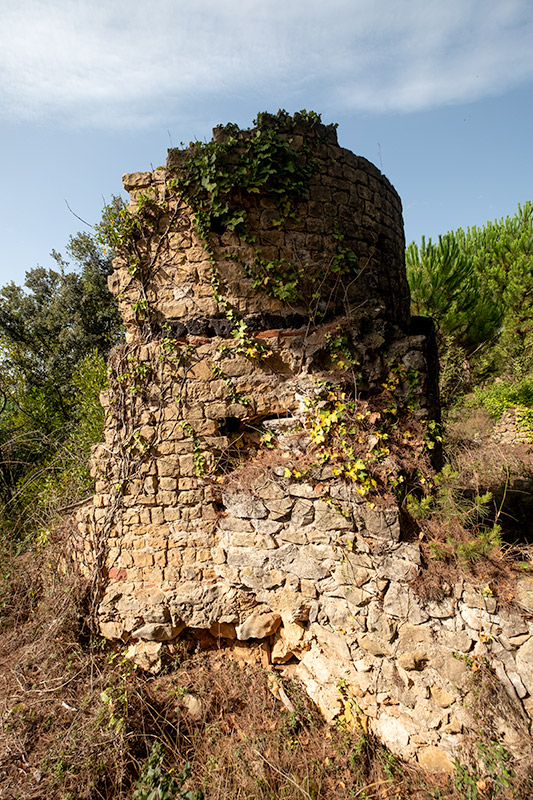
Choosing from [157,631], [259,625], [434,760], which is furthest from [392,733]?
[157,631]

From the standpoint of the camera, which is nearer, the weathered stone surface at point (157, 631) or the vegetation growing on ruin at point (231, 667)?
the vegetation growing on ruin at point (231, 667)

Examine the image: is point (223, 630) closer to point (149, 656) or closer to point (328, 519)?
point (149, 656)

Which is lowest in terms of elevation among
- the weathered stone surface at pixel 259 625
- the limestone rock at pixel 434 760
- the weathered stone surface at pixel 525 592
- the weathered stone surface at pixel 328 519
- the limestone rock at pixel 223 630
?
the limestone rock at pixel 434 760

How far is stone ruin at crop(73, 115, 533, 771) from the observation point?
324 cm

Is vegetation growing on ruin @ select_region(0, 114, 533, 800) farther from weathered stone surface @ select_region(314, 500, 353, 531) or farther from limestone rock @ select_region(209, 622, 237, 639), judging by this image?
weathered stone surface @ select_region(314, 500, 353, 531)

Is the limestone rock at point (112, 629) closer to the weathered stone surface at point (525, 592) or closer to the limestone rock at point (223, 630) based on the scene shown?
the limestone rock at point (223, 630)

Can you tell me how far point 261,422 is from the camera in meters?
3.82

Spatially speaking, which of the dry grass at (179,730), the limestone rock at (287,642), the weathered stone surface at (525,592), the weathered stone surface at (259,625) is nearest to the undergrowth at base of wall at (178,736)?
the dry grass at (179,730)

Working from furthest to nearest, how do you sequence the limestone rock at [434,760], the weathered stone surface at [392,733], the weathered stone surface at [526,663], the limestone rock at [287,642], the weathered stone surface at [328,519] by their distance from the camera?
the limestone rock at [287,642] < the weathered stone surface at [328,519] < the weathered stone surface at [392,733] < the limestone rock at [434,760] < the weathered stone surface at [526,663]

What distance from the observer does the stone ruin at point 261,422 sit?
10.6 ft

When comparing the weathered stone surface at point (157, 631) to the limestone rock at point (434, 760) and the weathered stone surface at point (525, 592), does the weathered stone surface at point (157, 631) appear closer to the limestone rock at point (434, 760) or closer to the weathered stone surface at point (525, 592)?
the limestone rock at point (434, 760)

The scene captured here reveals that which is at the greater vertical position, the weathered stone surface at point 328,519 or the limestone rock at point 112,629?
the weathered stone surface at point 328,519

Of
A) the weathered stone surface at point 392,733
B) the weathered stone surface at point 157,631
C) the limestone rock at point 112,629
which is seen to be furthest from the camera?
the limestone rock at point 112,629

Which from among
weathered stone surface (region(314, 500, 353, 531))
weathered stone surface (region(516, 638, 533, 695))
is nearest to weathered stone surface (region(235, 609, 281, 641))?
weathered stone surface (region(314, 500, 353, 531))
